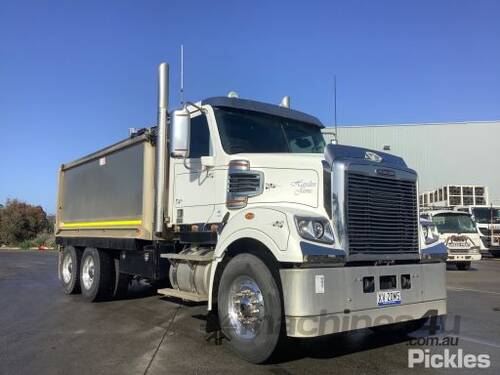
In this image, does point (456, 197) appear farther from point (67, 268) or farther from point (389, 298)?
point (389, 298)

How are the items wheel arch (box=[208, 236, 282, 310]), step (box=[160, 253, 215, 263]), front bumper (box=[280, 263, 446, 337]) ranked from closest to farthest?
1. front bumper (box=[280, 263, 446, 337])
2. wheel arch (box=[208, 236, 282, 310])
3. step (box=[160, 253, 215, 263])

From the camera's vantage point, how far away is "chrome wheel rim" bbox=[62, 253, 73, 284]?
482 inches

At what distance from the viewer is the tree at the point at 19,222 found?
4291 centimetres

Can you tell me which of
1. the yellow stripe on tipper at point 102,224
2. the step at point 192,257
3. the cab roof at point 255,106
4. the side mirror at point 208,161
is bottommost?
the step at point 192,257

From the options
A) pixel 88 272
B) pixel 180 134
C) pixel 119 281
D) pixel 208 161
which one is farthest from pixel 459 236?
pixel 180 134

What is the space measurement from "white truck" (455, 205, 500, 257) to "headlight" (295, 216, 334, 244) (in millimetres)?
21597

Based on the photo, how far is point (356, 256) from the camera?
591 centimetres

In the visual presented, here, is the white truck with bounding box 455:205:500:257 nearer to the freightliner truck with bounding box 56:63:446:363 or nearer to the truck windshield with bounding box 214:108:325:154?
the freightliner truck with bounding box 56:63:446:363

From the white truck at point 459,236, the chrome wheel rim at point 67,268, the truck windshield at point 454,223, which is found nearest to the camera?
the chrome wheel rim at point 67,268

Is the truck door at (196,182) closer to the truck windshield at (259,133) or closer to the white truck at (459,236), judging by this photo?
the truck windshield at (259,133)

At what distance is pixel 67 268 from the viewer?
493 inches

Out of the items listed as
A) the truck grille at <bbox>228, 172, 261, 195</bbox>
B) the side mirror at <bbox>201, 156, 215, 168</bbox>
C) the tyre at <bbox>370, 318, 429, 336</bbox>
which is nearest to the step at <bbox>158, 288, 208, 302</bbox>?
the truck grille at <bbox>228, 172, 261, 195</bbox>

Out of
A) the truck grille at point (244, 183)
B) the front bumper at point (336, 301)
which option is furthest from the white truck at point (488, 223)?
the truck grille at point (244, 183)

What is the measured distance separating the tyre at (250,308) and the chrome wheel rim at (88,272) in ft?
17.7
